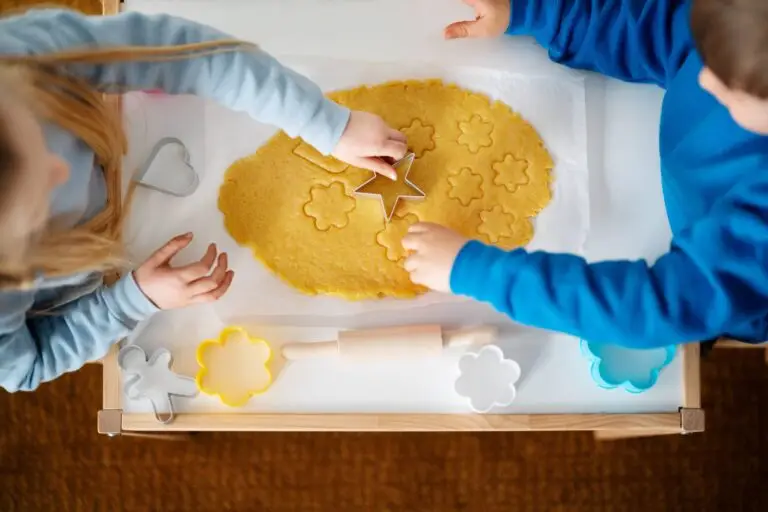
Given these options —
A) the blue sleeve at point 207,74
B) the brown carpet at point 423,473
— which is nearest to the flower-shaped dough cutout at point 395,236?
the blue sleeve at point 207,74

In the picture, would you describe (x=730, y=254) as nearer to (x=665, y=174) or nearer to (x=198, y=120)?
(x=665, y=174)

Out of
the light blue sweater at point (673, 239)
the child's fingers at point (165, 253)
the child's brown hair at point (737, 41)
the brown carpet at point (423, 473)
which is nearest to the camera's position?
the child's brown hair at point (737, 41)

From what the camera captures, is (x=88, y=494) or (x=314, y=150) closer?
(x=314, y=150)

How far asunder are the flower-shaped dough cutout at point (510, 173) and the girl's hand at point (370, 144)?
103mm

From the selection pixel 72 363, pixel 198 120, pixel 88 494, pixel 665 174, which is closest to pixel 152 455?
pixel 88 494

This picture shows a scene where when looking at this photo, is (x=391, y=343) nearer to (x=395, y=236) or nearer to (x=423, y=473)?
(x=395, y=236)

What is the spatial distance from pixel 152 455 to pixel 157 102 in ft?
1.89

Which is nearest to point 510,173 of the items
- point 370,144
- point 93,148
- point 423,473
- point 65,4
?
point 370,144

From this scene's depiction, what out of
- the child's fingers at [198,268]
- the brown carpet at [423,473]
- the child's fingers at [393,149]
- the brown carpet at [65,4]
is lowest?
the brown carpet at [423,473]

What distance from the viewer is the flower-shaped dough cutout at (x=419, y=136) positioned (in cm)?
73

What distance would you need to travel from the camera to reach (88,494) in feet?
3.47

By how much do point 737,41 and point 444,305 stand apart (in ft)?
1.18

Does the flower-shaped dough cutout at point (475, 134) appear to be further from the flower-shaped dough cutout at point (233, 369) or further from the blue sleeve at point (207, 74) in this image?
the flower-shaped dough cutout at point (233, 369)

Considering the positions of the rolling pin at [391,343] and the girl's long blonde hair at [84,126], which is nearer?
the girl's long blonde hair at [84,126]
